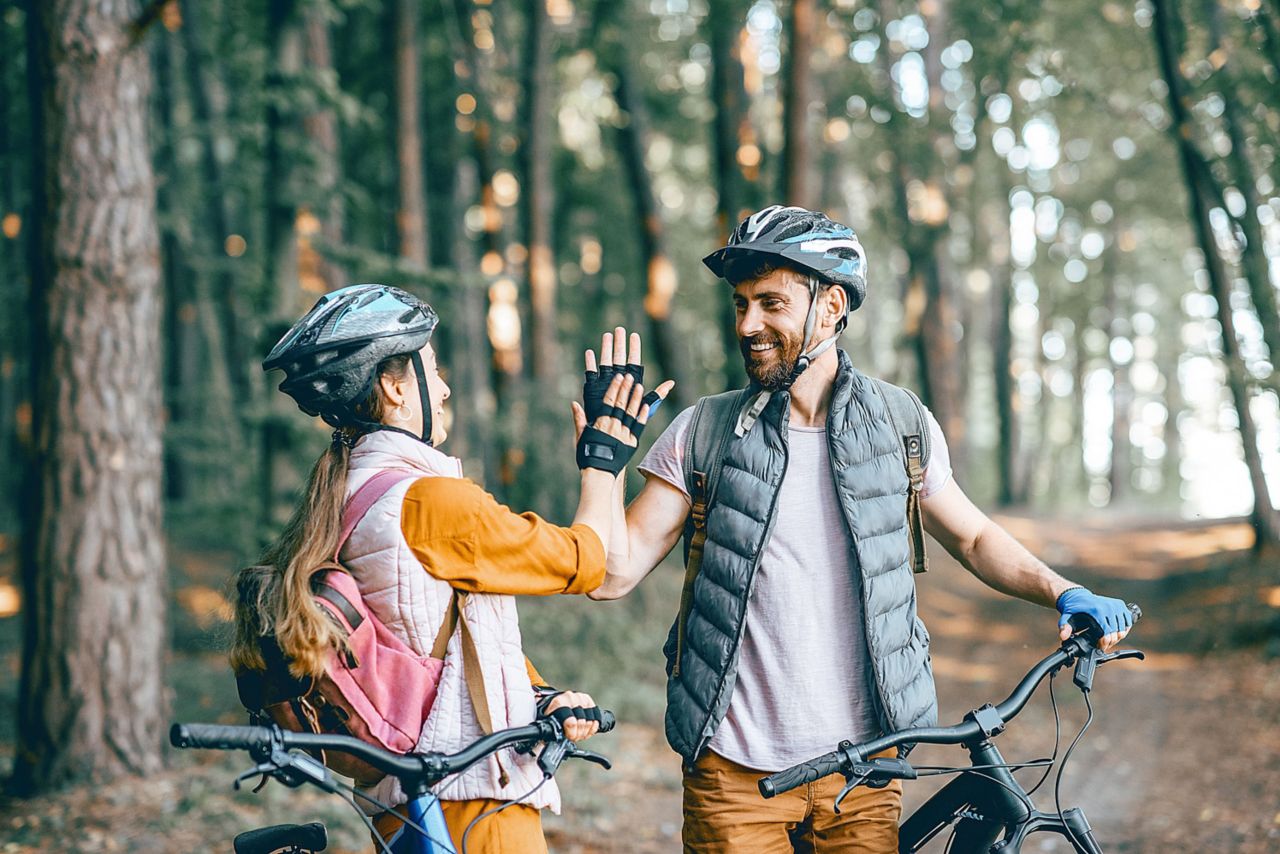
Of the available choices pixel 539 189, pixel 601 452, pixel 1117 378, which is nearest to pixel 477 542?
pixel 601 452

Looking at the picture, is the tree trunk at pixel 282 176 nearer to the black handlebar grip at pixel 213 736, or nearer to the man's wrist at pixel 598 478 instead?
the man's wrist at pixel 598 478

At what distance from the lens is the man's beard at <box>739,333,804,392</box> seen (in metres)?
3.39

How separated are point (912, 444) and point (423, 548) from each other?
153cm

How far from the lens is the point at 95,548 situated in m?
6.71

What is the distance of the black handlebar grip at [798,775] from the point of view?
2.65 meters

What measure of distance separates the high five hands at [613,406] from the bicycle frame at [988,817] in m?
1.22

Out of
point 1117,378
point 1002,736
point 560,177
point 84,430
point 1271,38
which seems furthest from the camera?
point 1117,378

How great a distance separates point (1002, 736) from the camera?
36.0 ft

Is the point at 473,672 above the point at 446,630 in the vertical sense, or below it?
below

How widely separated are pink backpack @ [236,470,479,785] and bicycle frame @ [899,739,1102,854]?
1423 millimetres

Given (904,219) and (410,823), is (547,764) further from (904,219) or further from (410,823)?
(904,219)

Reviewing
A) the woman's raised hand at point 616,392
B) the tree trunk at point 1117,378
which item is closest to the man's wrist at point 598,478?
the woman's raised hand at point 616,392

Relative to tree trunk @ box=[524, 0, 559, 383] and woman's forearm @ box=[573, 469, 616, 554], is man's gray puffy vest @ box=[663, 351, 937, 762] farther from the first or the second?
tree trunk @ box=[524, 0, 559, 383]

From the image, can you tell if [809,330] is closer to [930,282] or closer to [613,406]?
[613,406]
